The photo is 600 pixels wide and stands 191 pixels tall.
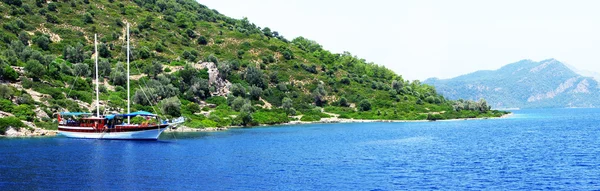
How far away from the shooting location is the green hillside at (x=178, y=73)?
101750 millimetres

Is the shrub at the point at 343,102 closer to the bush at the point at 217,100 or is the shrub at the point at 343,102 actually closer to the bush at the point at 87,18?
the bush at the point at 217,100

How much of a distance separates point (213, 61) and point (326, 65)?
142 feet

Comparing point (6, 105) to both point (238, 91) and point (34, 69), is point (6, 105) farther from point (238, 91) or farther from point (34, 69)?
point (238, 91)

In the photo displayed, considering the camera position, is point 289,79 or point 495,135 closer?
point 495,135

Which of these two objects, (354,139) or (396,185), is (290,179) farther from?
(354,139)

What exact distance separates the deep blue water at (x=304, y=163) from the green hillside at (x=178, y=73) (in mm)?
27479

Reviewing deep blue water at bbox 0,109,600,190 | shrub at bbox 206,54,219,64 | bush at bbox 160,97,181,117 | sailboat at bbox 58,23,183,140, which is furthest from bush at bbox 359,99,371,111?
sailboat at bbox 58,23,183,140

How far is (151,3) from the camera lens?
620ft

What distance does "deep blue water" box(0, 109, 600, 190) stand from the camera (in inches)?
1673

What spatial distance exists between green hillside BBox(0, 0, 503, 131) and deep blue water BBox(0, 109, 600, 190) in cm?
2748

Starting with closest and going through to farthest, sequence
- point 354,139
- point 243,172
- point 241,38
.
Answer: point 243,172
point 354,139
point 241,38

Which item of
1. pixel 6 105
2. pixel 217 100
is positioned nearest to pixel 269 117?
pixel 217 100

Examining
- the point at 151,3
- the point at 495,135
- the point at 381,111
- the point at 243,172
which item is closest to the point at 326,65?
the point at 381,111

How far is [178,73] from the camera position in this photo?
5202 inches
